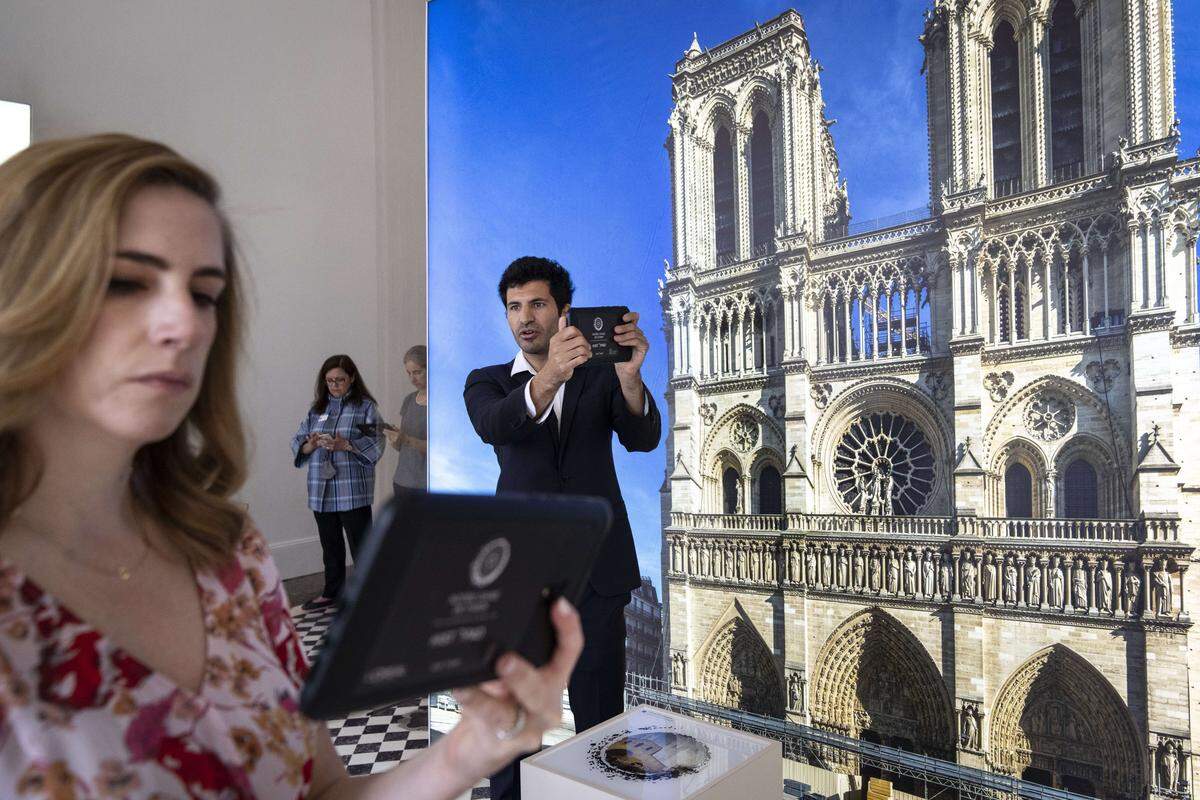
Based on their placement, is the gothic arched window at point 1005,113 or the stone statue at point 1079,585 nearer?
the stone statue at point 1079,585

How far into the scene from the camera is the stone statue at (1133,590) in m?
2.85

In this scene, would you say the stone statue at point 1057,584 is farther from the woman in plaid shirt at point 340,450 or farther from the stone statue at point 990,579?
the woman in plaid shirt at point 340,450

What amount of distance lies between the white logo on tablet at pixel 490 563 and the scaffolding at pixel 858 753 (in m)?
2.95

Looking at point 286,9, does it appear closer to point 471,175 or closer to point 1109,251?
point 471,175

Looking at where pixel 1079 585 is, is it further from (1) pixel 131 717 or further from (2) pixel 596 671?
(1) pixel 131 717

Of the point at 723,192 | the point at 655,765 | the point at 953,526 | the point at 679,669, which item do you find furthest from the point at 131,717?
the point at 723,192

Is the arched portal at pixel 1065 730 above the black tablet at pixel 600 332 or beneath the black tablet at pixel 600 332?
beneath

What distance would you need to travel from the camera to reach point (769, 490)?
384 centimetres

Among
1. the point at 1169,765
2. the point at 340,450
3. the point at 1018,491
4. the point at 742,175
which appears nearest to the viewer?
the point at 1169,765

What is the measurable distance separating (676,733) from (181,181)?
1898mm

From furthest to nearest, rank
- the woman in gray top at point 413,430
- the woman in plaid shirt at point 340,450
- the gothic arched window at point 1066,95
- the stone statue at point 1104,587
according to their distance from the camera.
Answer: the woman in plaid shirt at point 340,450
the woman in gray top at point 413,430
the gothic arched window at point 1066,95
the stone statue at point 1104,587

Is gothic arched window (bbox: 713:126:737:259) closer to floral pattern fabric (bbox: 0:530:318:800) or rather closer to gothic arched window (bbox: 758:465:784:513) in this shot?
gothic arched window (bbox: 758:465:784:513)

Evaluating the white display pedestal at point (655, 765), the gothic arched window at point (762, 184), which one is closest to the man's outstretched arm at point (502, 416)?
the white display pedestal at point (655, 765)

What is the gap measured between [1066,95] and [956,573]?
1.89m
